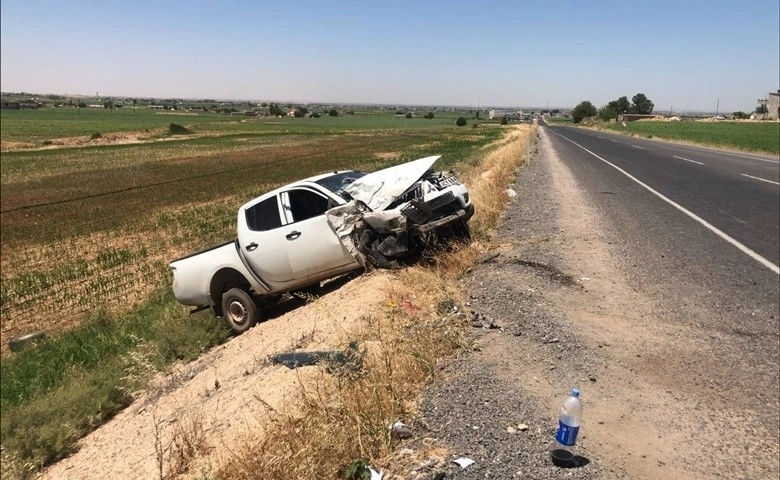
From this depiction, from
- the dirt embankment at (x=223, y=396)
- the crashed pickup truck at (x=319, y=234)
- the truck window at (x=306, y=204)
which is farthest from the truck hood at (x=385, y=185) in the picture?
the dirt embankment at (x=223, y=396)

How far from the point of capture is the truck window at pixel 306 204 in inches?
307

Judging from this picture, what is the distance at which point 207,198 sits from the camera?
985 inches

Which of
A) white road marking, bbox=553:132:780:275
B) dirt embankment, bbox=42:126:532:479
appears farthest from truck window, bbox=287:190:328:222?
white road marking, bbox=553:132:780:275

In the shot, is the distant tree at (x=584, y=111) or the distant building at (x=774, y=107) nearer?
the distant building at (x=774, y=107)

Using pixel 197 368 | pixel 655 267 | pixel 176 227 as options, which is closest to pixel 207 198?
pixel 176 227

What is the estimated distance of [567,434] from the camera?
10.9 feet

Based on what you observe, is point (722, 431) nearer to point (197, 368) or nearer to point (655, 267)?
point (655, 267)

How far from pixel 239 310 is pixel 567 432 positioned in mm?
6104

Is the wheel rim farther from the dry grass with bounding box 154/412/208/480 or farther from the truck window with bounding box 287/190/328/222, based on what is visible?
the dry grass with bounding box 154/412/208/480

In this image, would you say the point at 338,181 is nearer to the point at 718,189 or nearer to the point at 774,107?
the point at 718,189

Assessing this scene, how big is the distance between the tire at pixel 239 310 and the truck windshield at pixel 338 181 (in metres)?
2.05

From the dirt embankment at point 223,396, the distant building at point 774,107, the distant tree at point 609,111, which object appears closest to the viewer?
the dirt embankment at point 223,396

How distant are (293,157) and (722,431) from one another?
4078 cm

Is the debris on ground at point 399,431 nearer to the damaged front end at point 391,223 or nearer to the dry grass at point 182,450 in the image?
the dry grass at point 182,450
